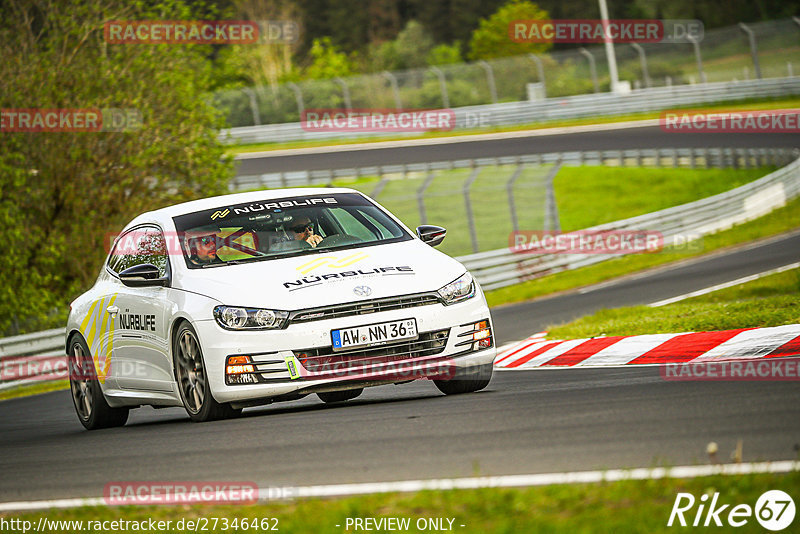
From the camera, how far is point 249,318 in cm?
809

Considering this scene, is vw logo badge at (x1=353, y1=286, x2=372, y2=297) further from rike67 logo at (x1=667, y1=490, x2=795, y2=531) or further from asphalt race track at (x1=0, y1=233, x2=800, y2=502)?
rike67 logo at (x1=667, y1=490, x2=795, y2=531)

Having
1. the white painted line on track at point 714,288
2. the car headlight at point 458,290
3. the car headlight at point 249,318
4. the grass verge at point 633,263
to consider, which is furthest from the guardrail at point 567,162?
the car headlight at point 249,318

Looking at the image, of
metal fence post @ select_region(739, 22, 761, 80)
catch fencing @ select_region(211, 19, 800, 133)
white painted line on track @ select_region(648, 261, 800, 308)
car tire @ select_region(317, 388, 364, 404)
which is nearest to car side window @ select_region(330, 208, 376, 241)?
car tire @ select_region(317, 388, 364, 404)

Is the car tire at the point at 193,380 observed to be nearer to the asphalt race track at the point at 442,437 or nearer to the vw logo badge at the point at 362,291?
the asphalt race track at the point at 442,437

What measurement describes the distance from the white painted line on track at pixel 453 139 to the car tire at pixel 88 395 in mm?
35282

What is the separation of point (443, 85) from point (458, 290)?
40553 mm

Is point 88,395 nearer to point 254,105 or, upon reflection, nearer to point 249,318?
point 249,318

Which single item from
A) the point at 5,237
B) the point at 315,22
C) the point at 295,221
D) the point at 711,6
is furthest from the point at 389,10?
the point at 295,221

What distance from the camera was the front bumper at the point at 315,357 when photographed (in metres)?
8.01

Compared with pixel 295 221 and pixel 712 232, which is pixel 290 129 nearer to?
pixel 712 232

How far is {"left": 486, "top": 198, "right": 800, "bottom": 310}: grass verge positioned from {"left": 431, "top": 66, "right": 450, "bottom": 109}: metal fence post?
20843mm

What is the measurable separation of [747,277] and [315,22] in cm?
7715

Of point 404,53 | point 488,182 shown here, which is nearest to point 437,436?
point 488,182

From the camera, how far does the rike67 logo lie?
4.08 meters
